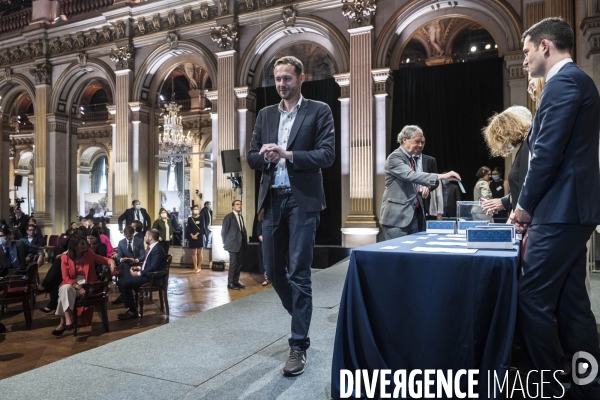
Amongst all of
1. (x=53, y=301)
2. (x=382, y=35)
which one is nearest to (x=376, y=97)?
(x=382, y=35)

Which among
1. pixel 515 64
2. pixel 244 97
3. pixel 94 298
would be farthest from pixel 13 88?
pixel 515 64

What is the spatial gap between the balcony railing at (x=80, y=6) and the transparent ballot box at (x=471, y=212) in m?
11.9

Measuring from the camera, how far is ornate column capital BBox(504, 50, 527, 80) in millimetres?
7621

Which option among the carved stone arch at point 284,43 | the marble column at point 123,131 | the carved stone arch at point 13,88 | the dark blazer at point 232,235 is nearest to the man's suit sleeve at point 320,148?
the dark blazer at point 232,235

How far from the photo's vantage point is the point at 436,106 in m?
8.70

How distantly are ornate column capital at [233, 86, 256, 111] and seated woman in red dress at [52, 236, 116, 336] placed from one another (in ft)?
18.1

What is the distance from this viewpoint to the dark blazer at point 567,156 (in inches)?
65.3

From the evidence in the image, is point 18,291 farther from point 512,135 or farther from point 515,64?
point 515,64

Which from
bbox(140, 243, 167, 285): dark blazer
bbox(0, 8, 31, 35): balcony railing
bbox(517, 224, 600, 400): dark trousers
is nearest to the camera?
bbox(517, 224, 600, 400): dark trousers

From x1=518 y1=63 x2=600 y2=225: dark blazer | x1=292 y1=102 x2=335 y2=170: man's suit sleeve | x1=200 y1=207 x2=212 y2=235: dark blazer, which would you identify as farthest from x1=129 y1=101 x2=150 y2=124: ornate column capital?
x1=518 y1=63 x2=600 y2=225: dark blazer

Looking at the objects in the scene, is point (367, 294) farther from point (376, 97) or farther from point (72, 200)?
point (72, 200)

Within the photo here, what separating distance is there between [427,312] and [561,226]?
0.59m

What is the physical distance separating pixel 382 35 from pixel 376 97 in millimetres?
1168

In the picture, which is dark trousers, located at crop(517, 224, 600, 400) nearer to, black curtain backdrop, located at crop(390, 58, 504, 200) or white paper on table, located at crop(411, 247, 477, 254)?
white paper on table, located at crop(411, 247, 477, 254)
